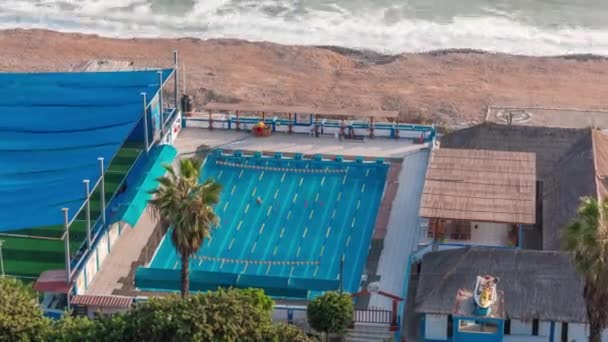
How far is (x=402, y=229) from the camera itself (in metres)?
43.4

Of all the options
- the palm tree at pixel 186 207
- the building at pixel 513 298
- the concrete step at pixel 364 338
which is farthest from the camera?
the concrete step at pixel 364 338

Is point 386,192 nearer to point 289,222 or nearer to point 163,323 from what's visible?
point 289,222

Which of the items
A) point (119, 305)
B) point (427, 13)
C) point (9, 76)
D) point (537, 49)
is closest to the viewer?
point (119, 305)

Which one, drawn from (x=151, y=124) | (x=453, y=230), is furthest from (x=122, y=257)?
(x=453, y=230)

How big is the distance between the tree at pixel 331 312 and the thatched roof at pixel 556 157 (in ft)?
26.0

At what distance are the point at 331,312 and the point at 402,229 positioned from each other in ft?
28.1

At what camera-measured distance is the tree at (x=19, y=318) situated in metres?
31.6

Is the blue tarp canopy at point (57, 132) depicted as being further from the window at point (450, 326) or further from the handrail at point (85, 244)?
the window at point (450, 326)

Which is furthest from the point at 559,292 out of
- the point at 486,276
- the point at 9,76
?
the point at 9,76

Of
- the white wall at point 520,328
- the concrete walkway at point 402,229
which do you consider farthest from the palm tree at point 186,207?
the white wall at point 520,328

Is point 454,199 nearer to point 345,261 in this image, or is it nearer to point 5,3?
point 345,261

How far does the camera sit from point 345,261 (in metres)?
41.8

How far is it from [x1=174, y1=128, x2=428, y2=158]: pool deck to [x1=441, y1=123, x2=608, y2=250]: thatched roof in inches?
109

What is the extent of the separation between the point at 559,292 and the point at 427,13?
1839 inches
